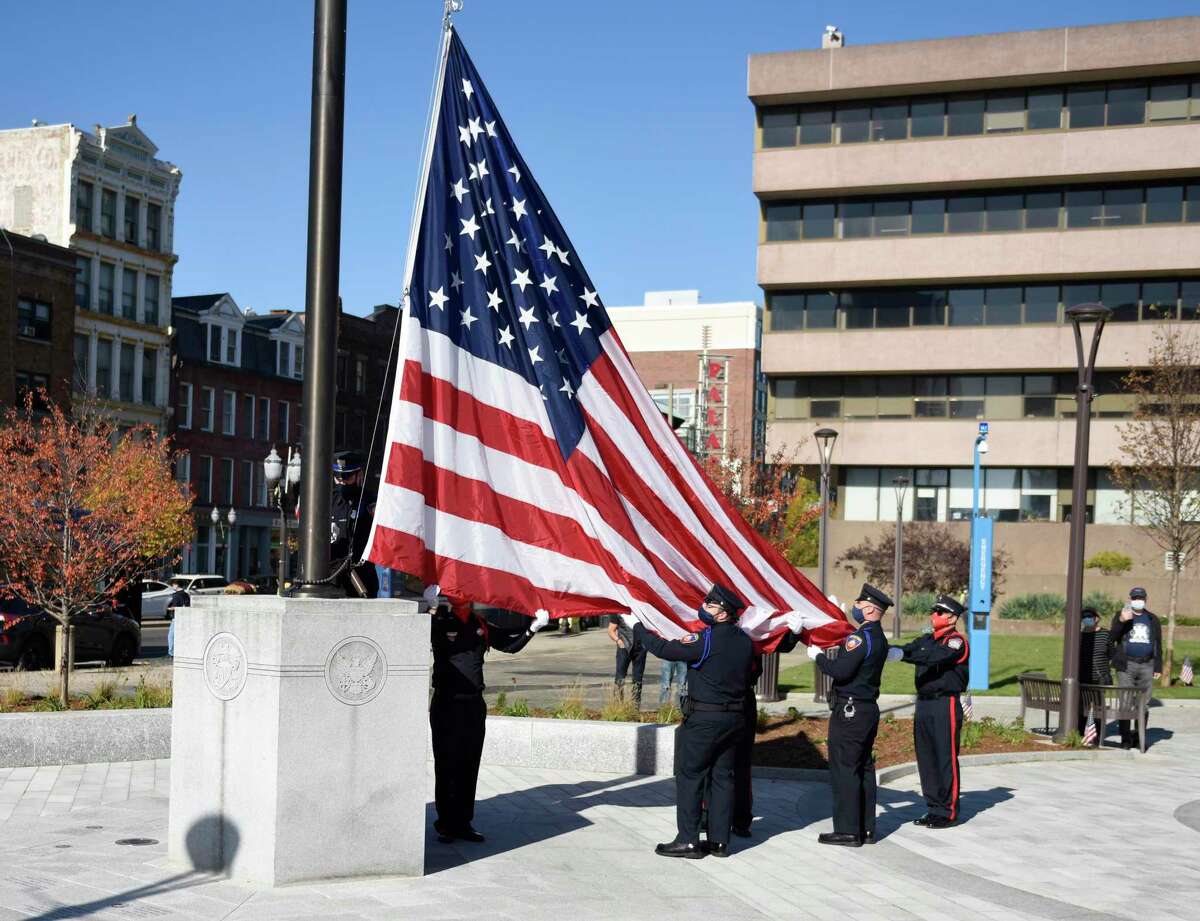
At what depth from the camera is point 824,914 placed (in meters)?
9.48

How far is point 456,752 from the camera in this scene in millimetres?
11211

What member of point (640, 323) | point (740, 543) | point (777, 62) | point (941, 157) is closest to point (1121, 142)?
point (941, 157)

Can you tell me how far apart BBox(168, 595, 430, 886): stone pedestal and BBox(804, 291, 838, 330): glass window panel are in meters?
53.7

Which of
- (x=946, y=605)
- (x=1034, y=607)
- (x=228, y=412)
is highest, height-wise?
(x=228, y=412)

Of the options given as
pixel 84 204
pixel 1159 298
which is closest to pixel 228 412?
pixel 84 204

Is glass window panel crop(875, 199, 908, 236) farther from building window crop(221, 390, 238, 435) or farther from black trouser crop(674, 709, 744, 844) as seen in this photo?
black trouser crop(674, 709, 744, 844)

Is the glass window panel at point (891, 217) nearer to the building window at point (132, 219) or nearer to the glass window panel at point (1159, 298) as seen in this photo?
the glass window panel at point (1159, 298)

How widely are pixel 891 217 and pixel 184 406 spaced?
3395 centimetres

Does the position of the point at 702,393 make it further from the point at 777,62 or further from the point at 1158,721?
the point at 1158,721

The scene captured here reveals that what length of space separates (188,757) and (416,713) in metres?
1.55

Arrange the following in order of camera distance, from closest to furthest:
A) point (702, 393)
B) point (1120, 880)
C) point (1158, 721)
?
point (1120, 880)
point (1158, 721)
point (702, 393)

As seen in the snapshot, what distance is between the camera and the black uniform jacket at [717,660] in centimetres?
1103

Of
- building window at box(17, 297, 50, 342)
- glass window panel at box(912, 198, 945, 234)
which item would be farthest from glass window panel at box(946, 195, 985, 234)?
building window at box(17, 297, 50, 342)

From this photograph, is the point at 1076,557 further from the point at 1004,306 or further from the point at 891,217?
the point at 891,217
